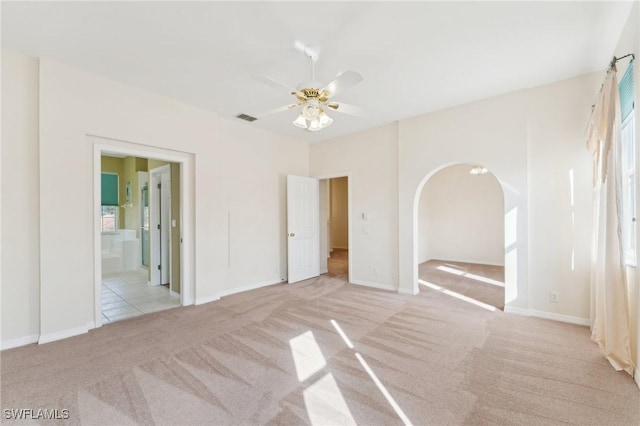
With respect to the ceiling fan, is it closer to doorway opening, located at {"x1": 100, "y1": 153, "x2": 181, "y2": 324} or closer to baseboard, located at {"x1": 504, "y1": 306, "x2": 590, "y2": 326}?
doorway opening, located at {"x1": 100, "y1": 153, "x2": 181, "y2": 324}

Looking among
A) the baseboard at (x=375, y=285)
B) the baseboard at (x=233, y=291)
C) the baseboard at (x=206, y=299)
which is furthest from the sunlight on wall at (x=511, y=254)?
the baseboard at (x=206, y=299)

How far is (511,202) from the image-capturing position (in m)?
3.69

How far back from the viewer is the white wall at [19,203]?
274 centimetres

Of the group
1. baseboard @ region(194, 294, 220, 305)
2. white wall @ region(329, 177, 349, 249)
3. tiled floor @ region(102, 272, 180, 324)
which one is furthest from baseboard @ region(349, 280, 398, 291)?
white wall @ region(329, 177, 349, 249)

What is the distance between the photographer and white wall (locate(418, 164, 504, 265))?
7.11 metres

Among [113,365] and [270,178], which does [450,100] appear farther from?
[113,365]

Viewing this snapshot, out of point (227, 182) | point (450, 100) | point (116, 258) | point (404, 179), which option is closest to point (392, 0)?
point (450, 100)

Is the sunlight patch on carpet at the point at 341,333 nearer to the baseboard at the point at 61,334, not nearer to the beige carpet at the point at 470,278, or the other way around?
the beige carpet at the point at 470,278

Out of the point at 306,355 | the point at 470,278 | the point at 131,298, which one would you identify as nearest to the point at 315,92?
the point at 306,355

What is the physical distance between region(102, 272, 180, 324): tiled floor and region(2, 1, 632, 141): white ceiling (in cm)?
305

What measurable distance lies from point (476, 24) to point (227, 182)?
3878 mm

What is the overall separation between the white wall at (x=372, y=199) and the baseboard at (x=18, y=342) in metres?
4.40

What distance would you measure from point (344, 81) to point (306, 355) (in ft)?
8.24

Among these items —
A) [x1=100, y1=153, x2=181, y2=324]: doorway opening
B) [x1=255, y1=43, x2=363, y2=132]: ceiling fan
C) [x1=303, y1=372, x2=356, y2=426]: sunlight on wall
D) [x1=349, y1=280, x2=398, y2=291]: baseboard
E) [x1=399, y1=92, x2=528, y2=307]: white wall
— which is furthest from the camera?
[x1=349, y1=280, x2=398, y2=291]: baseboard
